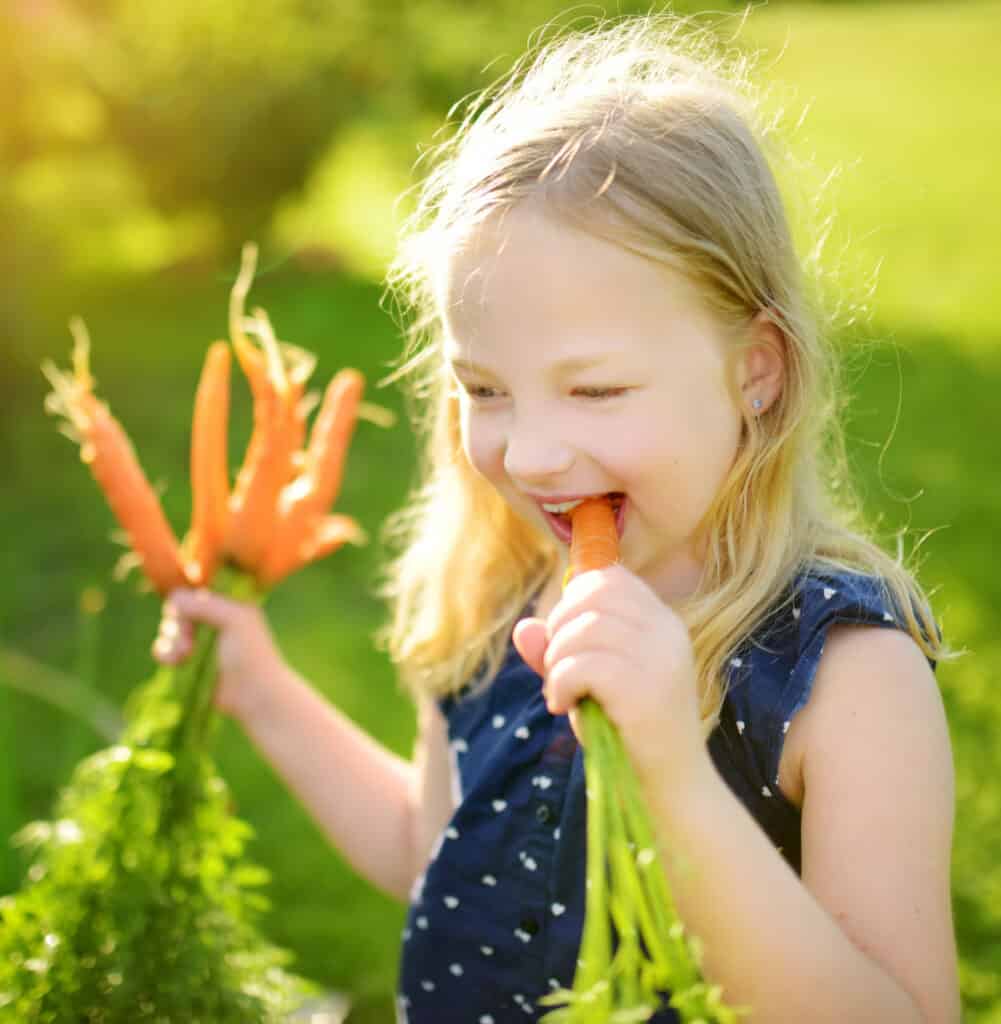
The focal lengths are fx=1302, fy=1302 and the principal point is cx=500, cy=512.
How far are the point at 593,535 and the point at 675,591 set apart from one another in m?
0.25

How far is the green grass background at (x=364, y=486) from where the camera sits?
2500 mm

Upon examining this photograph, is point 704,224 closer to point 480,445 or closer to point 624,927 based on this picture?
point 480,445

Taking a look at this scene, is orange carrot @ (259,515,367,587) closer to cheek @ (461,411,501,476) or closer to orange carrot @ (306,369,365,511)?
orange carrot @ (306,369,365,511)

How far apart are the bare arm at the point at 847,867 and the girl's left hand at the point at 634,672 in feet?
0.12

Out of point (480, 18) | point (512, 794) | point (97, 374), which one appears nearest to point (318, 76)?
point (480, 18)

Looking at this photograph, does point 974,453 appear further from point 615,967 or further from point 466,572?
point 615,967

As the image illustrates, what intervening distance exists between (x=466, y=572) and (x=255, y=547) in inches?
11.9

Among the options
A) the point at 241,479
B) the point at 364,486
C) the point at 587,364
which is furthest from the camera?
the point at 364,486

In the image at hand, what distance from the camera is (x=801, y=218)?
1.43 meters

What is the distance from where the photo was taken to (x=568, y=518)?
48.9 inches

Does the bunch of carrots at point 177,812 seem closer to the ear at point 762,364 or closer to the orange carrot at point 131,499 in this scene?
the orange carrot at point 131,499

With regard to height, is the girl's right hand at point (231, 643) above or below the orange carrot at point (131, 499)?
below

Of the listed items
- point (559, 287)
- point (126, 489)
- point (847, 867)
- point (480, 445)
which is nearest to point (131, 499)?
point (126, 489)

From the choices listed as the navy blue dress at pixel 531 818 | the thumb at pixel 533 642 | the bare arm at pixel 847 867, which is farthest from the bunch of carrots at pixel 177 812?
the bare arm at pixel 847 867
